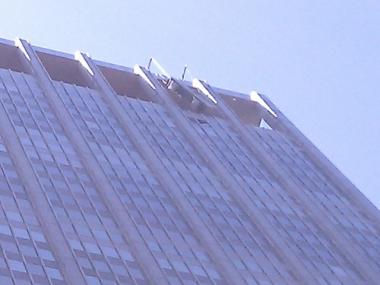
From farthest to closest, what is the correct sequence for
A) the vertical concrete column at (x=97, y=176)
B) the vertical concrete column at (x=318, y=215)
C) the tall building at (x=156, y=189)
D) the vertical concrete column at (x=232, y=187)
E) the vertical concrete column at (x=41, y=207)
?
the vertical concrete column at (x=318, y=215), the vertical concrete column at (x=232, y=187), the vertical concrete column at (x=97, y=176), the tall building at (x=156, y=189), the vertical concrete column at (x=41, y=207)

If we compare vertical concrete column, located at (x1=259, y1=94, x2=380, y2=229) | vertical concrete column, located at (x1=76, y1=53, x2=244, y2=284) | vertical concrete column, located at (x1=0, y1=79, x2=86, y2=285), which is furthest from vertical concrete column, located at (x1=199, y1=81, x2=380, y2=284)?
vertical concrete column, located at (x1=0, y1=79, x2=86, y2=285)

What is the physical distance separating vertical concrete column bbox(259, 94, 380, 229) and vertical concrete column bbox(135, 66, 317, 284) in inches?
482

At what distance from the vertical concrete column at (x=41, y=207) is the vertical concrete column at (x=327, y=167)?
106ft

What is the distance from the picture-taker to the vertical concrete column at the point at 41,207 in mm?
72125

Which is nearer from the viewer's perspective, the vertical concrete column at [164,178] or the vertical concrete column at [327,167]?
the vertical concrete column at [164,178]

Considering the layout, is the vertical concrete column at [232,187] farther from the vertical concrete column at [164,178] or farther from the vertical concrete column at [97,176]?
the vertical concrete column at [97,176]

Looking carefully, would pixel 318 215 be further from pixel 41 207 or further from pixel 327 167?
pixel 41 207

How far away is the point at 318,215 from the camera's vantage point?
97.5 m

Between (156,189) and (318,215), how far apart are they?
606 inches

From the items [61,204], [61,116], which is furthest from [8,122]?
[61,204]

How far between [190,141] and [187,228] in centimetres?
1904

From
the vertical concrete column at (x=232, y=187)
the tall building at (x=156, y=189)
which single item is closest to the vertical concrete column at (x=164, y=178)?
the tall building at (x=156, y=189)

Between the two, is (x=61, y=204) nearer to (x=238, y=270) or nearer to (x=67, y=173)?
(x=67, y=173)

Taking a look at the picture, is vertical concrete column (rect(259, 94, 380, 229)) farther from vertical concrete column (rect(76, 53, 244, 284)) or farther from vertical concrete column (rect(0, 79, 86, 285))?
vertical concrete column (rect(0, 79, 86, 285))
